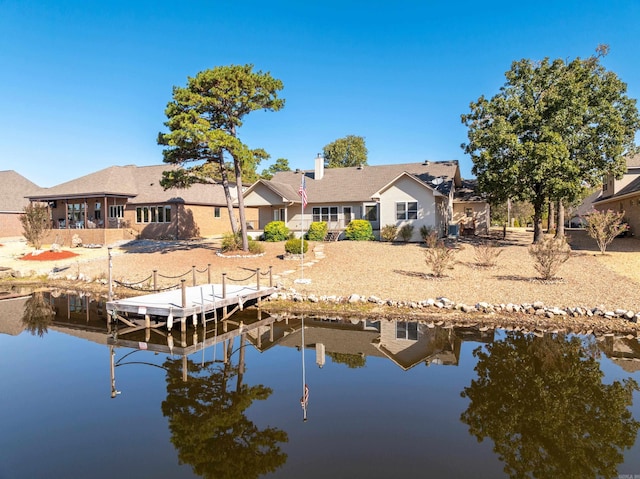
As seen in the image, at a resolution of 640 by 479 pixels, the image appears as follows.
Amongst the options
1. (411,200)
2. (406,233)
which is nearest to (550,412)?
(406,233)

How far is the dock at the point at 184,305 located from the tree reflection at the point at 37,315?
6.98 ft

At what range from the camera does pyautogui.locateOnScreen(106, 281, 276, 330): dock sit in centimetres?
1226

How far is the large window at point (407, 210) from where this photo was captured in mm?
28438

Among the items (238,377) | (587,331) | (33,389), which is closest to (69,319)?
(33,389)

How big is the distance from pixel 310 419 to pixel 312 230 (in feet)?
74.2

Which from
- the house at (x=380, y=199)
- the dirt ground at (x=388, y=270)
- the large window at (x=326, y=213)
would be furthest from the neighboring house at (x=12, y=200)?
the large window at (x=326, y=213)

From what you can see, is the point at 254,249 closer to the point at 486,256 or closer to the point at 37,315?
the point at 37,315

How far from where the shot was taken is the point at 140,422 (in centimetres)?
724

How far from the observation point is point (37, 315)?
1522 centimetres

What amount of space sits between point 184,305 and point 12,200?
40.0 meters

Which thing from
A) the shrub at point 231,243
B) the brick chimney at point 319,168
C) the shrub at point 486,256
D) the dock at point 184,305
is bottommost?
the dock at point 184,305

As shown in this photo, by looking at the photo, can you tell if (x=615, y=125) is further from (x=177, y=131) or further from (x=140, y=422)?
(x=140, y=422)

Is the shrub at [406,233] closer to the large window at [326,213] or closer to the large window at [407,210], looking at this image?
the large window at [407,210]

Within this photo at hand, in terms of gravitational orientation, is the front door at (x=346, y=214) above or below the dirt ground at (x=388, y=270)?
above
